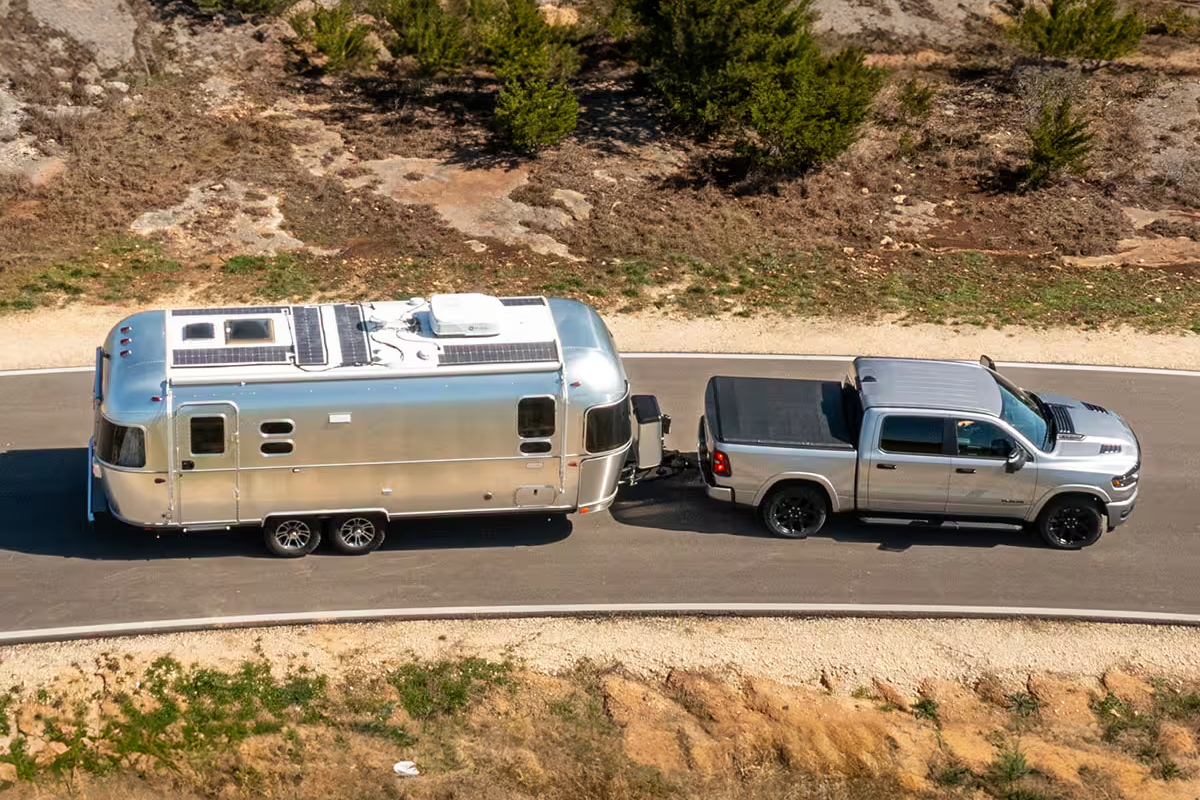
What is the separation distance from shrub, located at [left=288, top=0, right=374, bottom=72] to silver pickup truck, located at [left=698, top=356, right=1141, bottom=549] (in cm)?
2166

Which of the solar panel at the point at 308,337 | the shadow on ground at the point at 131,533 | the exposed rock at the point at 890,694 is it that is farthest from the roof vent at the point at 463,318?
the exposed rock at the point at 890,694

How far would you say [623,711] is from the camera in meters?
14.3

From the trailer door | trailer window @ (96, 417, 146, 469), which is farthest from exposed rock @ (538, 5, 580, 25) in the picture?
trailer window @ (96, 417, 146, 469)

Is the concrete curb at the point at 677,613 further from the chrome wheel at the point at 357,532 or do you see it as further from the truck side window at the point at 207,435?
the truck side window at the point at 207,435

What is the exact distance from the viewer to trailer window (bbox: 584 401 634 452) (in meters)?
16.1

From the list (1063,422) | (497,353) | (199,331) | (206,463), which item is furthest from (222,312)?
(1063,422)

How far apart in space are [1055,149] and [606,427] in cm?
1972

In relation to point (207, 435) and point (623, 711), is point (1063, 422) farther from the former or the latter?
point (207, 435)

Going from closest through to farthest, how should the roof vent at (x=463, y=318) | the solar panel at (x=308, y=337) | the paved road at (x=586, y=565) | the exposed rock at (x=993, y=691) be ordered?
the exposed rock at (x=993, y=691) < the solar panel at (x=308, y=337) < the paved road at (x=586, y=565) < the roof vent at (x=463, y=318)

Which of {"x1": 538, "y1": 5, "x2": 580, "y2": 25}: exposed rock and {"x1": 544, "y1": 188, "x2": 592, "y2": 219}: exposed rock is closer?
{"x1": 544, "y1": 188, "x2": 592, "y2": 219}: exposed rock

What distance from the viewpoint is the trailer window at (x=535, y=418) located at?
1574 centimetres

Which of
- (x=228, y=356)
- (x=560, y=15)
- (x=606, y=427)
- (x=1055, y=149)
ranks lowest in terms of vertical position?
(x=606, y=427)

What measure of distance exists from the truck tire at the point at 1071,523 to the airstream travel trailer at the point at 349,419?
19.2 ft

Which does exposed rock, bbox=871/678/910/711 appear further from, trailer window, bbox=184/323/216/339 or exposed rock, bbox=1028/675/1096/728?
trailer window, bbox=184/323/216/339
